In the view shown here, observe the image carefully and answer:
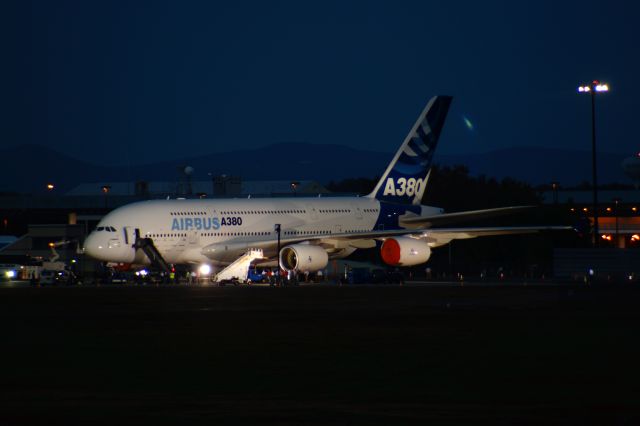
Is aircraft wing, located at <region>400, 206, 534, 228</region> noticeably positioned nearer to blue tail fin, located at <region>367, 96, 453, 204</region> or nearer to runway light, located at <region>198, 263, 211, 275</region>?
blue tail fin, located at <region>367, 96, 453, 204</region>

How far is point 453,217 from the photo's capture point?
7119 centimetres

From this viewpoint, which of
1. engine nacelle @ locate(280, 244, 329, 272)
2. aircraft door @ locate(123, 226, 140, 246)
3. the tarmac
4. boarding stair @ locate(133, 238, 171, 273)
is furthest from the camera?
aircraft door @ locate(123, 226, 140, 246)

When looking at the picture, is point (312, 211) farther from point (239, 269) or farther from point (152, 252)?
point (152, 252)

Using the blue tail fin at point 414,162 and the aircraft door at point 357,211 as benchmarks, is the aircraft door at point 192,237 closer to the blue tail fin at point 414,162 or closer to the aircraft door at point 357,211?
the aircraft door at point 357,211

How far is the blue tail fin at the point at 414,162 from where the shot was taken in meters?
75.1

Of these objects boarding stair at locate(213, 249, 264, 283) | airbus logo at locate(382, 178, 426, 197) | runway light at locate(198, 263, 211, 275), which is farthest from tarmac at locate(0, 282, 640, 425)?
Result: airbus logo at locate(382, 178, 426, 197)

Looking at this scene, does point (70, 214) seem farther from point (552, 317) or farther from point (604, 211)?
point (552, 317)

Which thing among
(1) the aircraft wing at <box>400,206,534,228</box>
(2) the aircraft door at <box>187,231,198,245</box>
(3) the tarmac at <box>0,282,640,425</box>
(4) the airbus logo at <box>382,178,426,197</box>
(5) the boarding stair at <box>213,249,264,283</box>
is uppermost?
(4) the airbus logo at <box>382,178,426,197</box>

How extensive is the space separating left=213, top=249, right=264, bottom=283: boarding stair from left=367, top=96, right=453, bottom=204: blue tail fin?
1174 centimetres

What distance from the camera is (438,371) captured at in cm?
2223

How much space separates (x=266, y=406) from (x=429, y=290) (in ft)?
124

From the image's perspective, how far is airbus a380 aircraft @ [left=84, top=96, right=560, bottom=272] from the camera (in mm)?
66688

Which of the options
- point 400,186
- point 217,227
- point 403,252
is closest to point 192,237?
point 217,227

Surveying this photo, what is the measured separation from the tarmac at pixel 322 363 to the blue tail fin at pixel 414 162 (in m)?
31.9
